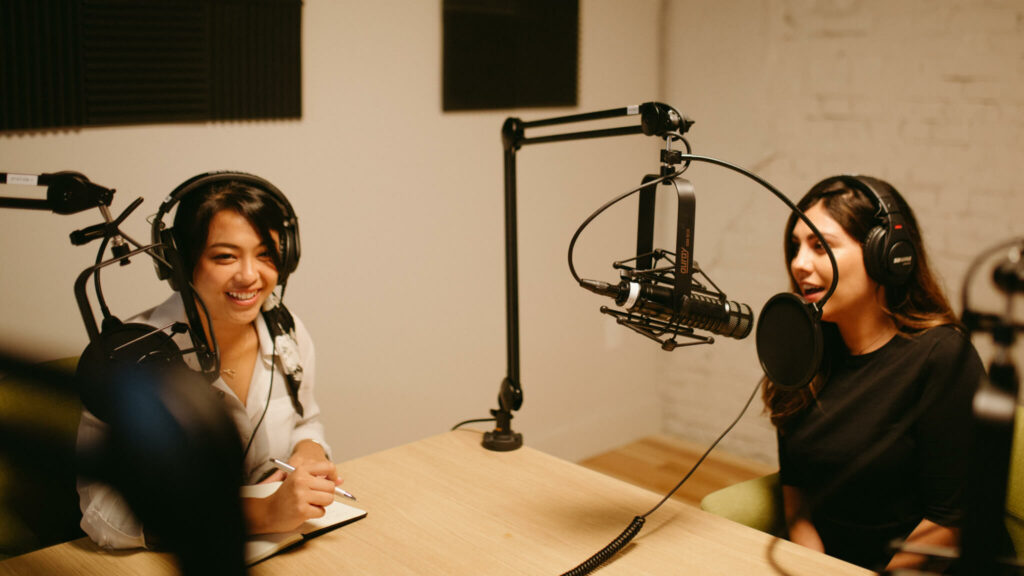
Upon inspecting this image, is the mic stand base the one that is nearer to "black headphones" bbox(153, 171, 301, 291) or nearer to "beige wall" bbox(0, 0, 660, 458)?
"black headphones" bbox(153, 171, 301, 291)

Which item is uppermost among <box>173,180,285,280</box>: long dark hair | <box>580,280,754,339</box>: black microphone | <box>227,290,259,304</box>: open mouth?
<box>173,180,285,280</box>: long dark hair

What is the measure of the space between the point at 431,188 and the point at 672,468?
5.31ft

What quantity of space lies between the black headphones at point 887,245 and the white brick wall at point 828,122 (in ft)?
4.60

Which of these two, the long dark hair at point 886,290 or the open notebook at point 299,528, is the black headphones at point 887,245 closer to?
the long dark hair at point 886,290

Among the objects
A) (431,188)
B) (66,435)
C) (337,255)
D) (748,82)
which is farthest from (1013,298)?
(748,82)

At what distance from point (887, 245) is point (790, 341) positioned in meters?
0.47

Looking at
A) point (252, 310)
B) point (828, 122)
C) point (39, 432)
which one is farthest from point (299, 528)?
point (828, 122)

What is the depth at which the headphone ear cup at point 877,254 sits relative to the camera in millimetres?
1446

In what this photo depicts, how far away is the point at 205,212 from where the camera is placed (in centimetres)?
153

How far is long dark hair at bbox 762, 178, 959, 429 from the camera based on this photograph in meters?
1.56

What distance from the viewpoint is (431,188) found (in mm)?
2785

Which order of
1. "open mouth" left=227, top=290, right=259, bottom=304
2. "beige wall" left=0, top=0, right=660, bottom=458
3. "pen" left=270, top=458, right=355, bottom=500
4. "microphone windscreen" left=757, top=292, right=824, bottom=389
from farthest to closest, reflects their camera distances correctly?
"beige wall" left=0, top=0, right=660, bottom=458, "open mouth" left=227, top=290, right=259, bottom=304, "pen" left=270, top=458, right=355, bottom=500, "microphone windscreen" left=757, top=292, right=824, bottom=389

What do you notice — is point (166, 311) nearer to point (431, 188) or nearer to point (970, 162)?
point (431, 188)

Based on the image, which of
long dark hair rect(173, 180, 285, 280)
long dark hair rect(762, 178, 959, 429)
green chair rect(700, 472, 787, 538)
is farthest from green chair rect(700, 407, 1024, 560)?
long dark hair rect(173, 180, 285, 280)
